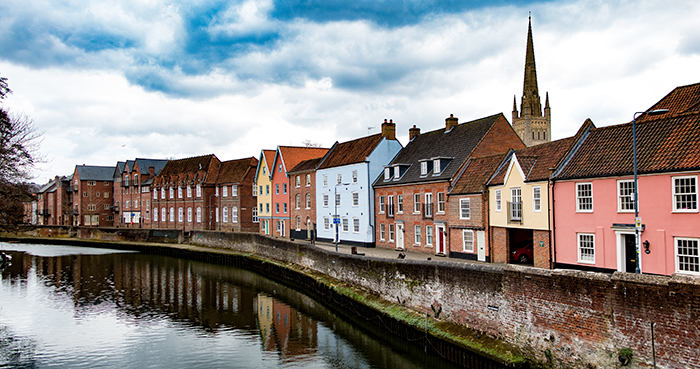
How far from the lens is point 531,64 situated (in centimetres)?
9200

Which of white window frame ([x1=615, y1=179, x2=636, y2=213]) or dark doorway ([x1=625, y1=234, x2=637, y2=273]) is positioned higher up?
white window frame ([x1=615, y1=179, x2=636, y2=213])

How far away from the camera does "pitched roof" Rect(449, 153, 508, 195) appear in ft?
93.8

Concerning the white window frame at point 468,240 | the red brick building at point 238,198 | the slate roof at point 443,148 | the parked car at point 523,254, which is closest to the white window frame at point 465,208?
the white window frame at point 468,240

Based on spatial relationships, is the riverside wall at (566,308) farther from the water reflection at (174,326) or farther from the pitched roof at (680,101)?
the pitched roof at (680,101)

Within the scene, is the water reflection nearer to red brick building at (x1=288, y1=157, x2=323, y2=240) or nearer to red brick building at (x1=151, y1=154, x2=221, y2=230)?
red brick building at (x1=288, y1=157, x2=323, y2=240)

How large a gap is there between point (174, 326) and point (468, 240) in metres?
17.6

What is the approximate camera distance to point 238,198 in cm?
6206

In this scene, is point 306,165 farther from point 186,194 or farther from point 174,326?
point 174,326

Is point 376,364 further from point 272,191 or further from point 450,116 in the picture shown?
point 272,191

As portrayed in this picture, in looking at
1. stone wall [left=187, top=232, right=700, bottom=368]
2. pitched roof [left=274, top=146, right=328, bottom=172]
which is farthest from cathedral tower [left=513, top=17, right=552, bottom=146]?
stone wall [left=187, top=232, right=700, bottom=368]

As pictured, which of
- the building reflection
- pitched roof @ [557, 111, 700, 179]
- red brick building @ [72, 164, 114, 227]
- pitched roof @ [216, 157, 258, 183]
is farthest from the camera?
red brick building @ [72, 164, 114, 227]

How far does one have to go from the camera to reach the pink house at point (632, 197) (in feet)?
57.0

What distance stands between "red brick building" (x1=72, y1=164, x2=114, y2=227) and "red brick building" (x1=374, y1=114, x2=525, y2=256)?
2701 inches

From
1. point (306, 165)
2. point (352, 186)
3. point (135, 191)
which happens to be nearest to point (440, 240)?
point (352, 186)
